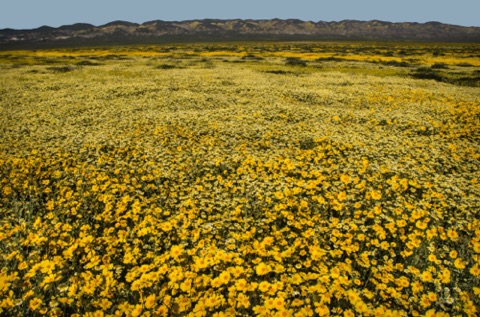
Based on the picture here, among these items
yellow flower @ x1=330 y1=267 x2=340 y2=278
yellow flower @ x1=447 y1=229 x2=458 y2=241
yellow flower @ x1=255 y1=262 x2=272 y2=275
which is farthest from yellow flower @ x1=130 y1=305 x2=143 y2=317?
yellow flower @ x1=447 y1=229 x2=458 y2=241

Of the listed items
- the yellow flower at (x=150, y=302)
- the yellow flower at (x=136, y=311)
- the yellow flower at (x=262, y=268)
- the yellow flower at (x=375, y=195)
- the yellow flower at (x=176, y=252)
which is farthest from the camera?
the yellow flower at (x=375, y=195)

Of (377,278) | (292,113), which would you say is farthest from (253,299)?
(292,113)

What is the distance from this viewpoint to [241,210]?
6.98 metres

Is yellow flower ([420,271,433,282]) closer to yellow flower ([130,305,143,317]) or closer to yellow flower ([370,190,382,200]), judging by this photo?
yellow flower ([370,190,382,200])

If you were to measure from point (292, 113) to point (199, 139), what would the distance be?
252 inches

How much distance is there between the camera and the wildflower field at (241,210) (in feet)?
14.7

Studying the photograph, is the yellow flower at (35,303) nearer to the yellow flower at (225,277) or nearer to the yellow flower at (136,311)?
the yellow flower at (136,311)

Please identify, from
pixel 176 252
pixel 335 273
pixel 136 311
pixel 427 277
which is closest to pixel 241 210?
pixel 176 252

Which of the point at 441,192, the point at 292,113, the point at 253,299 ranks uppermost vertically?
the point at 292,113

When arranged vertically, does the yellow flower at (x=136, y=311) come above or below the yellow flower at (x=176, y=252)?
below

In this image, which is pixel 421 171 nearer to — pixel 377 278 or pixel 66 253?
pixel 377 278

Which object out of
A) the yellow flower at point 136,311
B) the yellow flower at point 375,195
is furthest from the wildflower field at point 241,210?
the yellow flower at point 375,195

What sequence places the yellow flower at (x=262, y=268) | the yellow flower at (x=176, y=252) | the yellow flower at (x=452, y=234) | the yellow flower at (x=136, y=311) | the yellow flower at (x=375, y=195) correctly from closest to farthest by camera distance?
the yellow flower at (x=136, y=311)
the yellow flower at (x=262, y=268)
the yellow flower at (x=176, y=252)
the yellow flower at (x=452, y=234)
the yellow flower at (x=375, y=195)

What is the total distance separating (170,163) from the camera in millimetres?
9820
